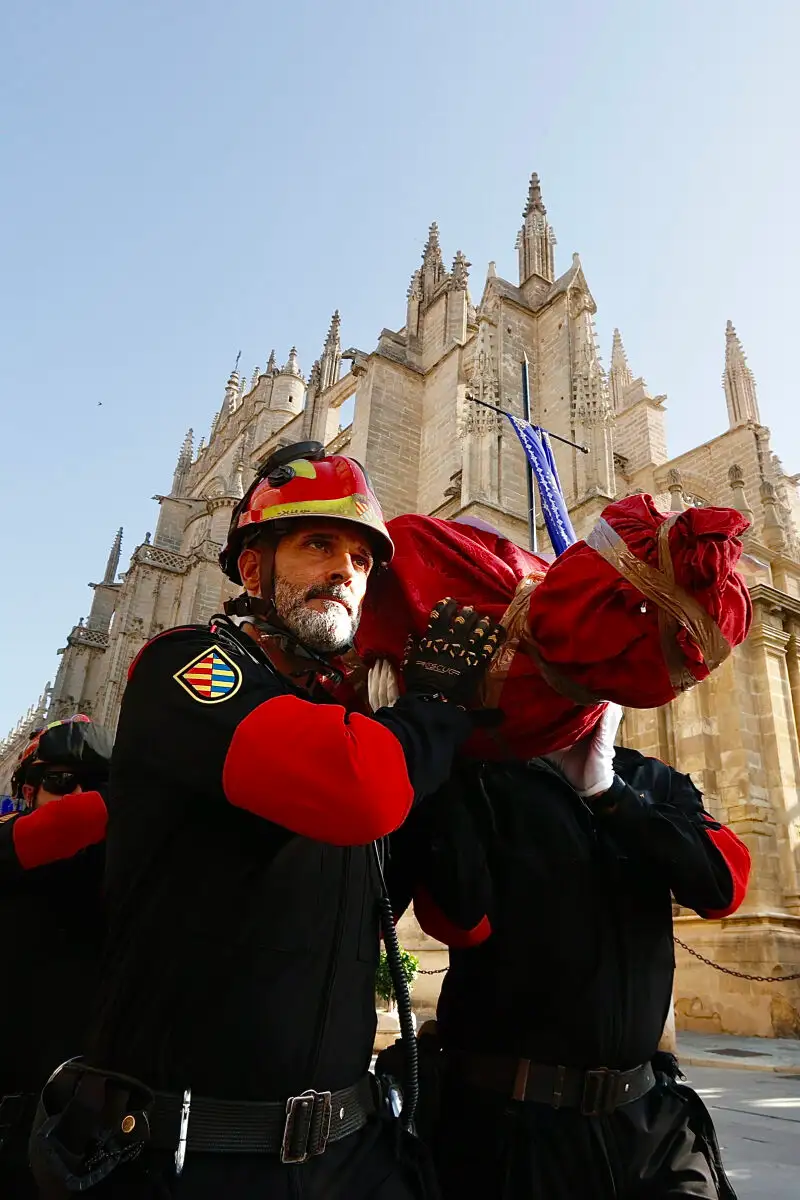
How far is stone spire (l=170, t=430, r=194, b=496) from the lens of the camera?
1700 inches

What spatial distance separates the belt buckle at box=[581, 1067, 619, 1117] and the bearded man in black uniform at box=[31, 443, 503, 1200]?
633mm

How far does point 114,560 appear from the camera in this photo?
44.4 m

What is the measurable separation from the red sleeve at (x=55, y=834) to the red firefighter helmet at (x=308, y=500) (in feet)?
2.75

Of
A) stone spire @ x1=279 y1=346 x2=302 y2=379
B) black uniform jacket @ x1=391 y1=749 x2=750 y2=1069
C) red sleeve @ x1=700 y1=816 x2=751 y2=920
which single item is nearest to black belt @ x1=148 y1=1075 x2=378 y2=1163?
black uniform jacket @ x1=391 y1=749 x2=750 y2=1069

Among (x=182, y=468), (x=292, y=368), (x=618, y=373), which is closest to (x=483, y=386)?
(x=618, y=373)

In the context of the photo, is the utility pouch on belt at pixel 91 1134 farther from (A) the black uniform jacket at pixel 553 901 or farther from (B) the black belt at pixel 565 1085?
(B) the black belt at pixel 565 1085

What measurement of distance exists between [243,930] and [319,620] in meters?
0.65

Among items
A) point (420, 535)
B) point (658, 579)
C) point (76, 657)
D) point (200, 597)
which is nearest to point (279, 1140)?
point (658, 579)

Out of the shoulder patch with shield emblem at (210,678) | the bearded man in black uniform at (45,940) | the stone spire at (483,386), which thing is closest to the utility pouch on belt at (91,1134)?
the shoulder patch with shield emblem at (210,678)

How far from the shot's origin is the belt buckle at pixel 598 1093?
1858mm

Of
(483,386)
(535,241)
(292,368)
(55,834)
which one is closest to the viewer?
(55,834)

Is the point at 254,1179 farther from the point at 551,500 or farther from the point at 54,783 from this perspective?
the point at 551,500

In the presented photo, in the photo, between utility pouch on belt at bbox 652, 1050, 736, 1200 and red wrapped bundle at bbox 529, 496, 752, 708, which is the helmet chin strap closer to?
red wrapped bundle at bbox 529, 496, 752, 708

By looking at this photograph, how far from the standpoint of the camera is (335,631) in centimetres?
168
